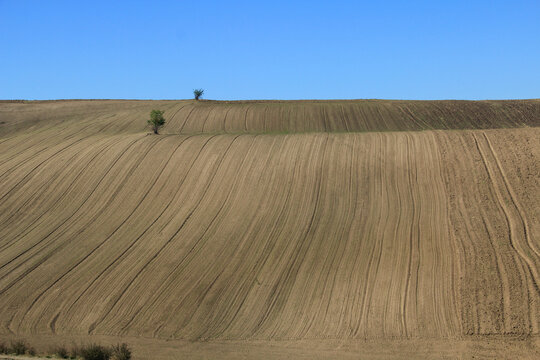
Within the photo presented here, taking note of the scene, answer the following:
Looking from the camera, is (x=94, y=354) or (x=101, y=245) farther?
(x=101, y=245)

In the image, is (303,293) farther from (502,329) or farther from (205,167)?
(205,167)

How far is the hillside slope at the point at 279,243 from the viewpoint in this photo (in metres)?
21.1

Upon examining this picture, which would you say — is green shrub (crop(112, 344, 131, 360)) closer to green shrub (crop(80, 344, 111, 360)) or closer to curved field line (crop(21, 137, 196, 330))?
green shrub (crop(80, 344, 111, 360))

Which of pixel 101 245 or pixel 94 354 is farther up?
pixel 101 245

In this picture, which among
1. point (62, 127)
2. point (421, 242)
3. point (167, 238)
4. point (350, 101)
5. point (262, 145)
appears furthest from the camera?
point (350, 101)

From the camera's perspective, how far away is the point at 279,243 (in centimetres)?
2750

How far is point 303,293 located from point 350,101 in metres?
46.1

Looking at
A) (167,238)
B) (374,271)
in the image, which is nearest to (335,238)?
(374,271)

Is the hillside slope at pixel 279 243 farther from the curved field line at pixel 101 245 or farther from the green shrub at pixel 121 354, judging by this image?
the green shrub at pixel 121 354

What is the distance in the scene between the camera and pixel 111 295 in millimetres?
23875

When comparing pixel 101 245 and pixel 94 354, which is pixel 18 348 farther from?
pixel 101 245

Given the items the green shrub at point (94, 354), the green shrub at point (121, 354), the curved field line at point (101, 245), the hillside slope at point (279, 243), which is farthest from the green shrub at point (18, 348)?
the curved field line at point (101, 245)

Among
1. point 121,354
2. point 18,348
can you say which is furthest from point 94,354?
point 18,348

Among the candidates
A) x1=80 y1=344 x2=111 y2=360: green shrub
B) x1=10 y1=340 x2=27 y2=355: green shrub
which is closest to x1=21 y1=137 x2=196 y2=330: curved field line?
x1=10 y1=340 x2=27 y2=355: green shrub
